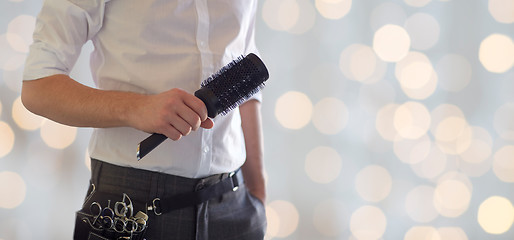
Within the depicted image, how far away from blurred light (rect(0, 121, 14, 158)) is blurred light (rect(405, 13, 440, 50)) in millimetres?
985

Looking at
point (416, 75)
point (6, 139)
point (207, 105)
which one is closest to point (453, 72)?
point (416, 75)

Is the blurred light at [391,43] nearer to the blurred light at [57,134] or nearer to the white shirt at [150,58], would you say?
the white shirt at [150,58]

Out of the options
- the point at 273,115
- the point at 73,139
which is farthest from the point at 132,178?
the point at 273,115

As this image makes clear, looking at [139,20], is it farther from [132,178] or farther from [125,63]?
[132,178]

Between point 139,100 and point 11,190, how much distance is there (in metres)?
0.61

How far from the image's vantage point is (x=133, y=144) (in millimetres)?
788

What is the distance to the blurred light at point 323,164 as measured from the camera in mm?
1315

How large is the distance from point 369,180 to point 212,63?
2.23 ft

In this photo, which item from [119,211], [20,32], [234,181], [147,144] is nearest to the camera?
[147,144]

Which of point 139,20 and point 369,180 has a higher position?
point 139,20

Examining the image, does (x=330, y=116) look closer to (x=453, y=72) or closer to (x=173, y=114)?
(x=453, y=72)

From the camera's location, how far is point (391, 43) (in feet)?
4.24

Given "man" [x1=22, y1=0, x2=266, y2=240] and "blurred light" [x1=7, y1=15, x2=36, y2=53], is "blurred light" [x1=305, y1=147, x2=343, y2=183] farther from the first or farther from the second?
"blurred light" [x1=7, y1=15, x2=36, y2=53]

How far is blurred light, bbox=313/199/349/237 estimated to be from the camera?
133 centimetres
